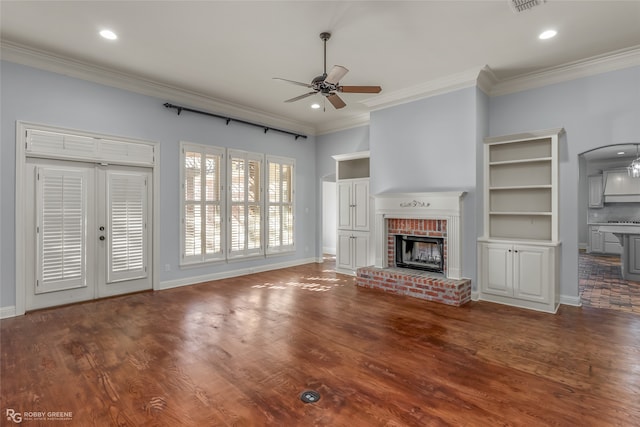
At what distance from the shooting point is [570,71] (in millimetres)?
4363

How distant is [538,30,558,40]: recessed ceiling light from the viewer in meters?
3.55

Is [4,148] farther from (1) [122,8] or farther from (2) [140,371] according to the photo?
(2) [140,371]

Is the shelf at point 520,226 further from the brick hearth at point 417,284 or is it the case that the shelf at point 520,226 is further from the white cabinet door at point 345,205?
the white cabinet door at point 345,205

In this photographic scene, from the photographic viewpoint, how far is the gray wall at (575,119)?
160 inches

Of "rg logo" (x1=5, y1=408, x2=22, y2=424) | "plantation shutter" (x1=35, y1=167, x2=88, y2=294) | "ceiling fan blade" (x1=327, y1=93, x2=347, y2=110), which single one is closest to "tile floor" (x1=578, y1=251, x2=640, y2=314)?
"ceiling fan blade" (x1=327, y1=93, x2=347, y2=110)

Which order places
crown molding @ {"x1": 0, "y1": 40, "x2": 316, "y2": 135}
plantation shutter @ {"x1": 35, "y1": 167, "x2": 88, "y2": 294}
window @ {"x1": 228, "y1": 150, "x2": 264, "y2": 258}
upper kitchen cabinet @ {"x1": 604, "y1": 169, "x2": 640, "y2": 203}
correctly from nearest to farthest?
1. crown molding @ {"x1": 0, "y1": 40, "x2": 316, "y2": 135}
2. plantation shutter @ {"x1": 35, "y1": 167, "x2": 88, "y2": 294}
3. window @ {"x1": 228, "y1": 150, "x2": 264, "y2": 258}
4. upper kitchen cabinet @ {"x1": 604, "y1": 169, "x2": 640, "y2": 203}

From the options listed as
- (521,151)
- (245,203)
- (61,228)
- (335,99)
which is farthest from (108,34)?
(521,151)

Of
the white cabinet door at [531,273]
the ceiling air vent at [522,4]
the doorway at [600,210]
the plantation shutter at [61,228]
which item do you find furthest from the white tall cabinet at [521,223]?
the plantation shutter at [61,228]

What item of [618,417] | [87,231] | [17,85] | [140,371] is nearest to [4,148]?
[17,85]

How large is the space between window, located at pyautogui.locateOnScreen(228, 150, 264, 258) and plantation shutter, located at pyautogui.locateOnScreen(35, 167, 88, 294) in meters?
2.33

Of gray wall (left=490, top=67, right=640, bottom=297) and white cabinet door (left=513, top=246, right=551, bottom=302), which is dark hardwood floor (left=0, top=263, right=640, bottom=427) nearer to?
white cabinet door (left=513, top=246, right=551, bottom=302)

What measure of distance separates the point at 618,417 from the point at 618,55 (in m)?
4.28

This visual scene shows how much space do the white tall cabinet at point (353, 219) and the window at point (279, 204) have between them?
47.2 inches

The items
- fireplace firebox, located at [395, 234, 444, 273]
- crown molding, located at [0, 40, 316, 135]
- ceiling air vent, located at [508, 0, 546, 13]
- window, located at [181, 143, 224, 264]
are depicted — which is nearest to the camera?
ceiling air vent, located at [508, 0, 546, 13]
